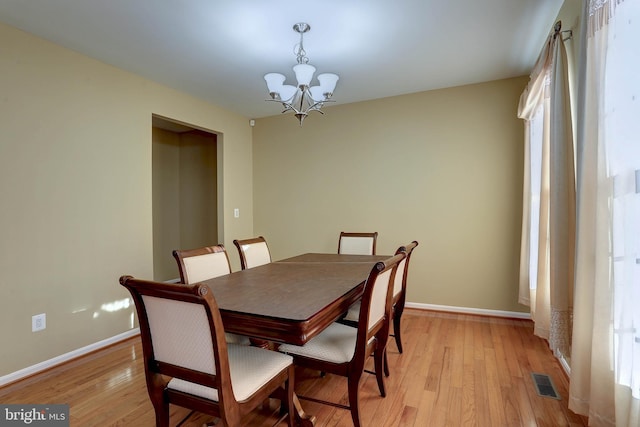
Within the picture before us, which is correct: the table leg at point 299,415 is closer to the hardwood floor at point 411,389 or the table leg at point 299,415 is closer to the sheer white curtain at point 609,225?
the hardwood floor at point 411,389

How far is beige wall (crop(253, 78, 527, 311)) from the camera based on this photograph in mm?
3408

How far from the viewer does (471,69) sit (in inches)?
123

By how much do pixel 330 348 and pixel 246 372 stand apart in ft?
1.60

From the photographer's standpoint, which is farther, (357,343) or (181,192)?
(181,192)

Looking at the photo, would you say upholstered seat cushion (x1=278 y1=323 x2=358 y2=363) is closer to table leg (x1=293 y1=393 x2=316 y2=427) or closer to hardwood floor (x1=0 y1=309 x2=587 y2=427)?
table leg (x1=293 y1=393 x2=316 y2=427)

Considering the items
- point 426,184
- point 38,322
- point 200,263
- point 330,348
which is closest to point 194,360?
point 330,348

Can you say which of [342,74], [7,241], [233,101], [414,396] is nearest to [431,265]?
[414,396]

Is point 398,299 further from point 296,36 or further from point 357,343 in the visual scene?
point 296,36

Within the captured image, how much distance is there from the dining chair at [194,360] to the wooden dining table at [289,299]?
184 millimetres

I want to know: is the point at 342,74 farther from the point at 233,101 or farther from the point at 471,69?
the point at 233,101

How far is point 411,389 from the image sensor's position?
2111 mm

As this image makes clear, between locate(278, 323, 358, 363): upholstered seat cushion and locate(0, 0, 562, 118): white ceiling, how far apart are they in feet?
6.69

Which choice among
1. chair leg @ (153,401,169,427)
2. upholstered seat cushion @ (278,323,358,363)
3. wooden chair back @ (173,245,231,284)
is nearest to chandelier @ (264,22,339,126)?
wooden chair back @ (173,245,231,284)

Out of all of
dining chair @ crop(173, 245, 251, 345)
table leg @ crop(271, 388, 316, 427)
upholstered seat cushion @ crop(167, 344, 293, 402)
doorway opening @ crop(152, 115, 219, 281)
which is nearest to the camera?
upholstered seat cushion @ crop(167, 344, 293, 402)
